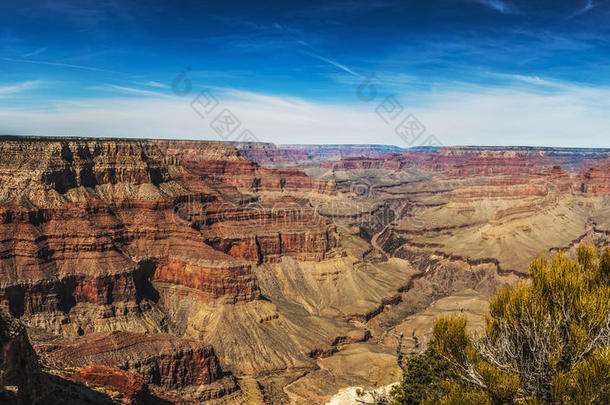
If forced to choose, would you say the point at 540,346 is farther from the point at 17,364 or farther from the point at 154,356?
the point at 154,356

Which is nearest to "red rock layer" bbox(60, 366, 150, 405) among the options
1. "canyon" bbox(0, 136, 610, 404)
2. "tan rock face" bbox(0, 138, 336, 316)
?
"canyon" bbox(0, 136, 610, 404)

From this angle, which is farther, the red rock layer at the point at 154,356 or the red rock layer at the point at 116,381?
the red rock layer at the point at 154,356

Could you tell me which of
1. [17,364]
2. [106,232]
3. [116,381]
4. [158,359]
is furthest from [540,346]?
[106,232]

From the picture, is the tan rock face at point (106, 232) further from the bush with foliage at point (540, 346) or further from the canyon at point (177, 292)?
the bush with foliage at point (540, 346)

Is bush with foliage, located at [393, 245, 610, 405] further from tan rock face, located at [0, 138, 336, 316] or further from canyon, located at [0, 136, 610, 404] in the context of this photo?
tan rock face, located at [0, 138, 336, 316]

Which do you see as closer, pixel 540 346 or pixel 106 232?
pixel 540 346

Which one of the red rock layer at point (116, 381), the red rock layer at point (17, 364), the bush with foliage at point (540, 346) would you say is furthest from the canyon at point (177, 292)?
the bush with foliage at point (540, 346)

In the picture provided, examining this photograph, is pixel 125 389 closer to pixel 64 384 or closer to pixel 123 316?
pixel 64 384

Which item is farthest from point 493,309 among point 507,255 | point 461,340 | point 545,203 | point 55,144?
point 545,203
